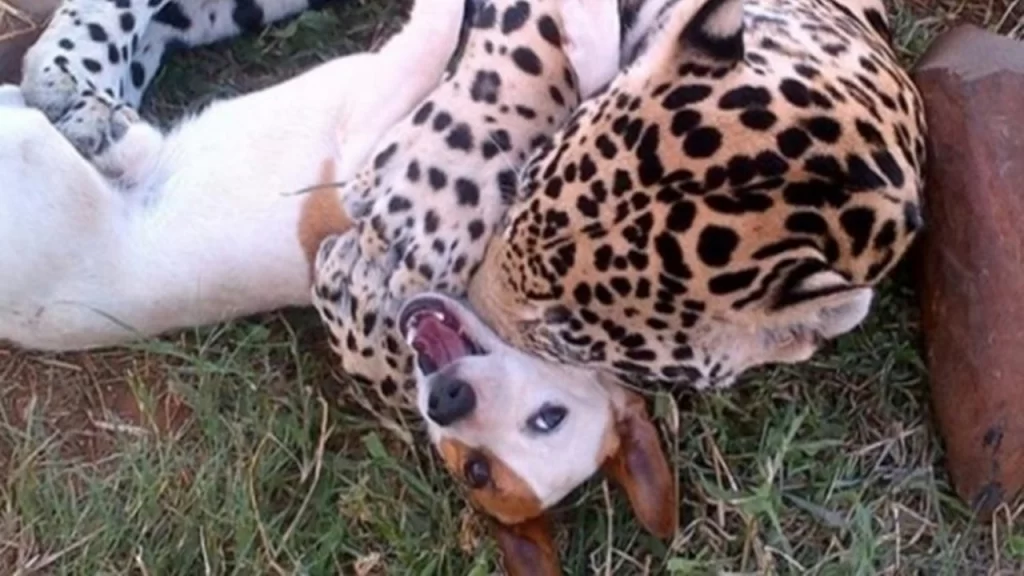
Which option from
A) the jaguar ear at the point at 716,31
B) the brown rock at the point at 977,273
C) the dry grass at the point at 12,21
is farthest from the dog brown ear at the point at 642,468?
the dry grass at the point at 12,21

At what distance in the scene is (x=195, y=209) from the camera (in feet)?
12.1

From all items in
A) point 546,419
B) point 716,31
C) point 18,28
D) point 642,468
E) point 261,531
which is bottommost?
point 261,531

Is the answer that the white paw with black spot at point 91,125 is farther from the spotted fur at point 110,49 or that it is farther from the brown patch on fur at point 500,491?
the brown patch on fur at point 500,491

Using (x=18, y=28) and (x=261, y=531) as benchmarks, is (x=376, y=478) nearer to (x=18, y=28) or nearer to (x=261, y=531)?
(x=261, y=531)

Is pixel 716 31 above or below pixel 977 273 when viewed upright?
above

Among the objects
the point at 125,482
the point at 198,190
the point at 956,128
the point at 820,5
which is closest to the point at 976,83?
the point at 956,128

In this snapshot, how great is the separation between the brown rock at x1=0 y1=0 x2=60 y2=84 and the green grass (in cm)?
61

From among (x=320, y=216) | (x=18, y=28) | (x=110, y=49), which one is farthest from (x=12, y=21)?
(x=320, y=216)

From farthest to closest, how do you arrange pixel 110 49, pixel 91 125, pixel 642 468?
pixel 110 49 < pixel 91 125 < pixel 642 468

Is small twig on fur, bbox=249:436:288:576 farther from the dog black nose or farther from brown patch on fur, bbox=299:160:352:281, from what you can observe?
the dog black nose

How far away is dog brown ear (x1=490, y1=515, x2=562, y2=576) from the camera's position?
3.38 meters

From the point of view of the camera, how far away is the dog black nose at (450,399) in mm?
3234

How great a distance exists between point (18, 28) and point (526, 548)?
156cm

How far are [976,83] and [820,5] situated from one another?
0.33 metres
